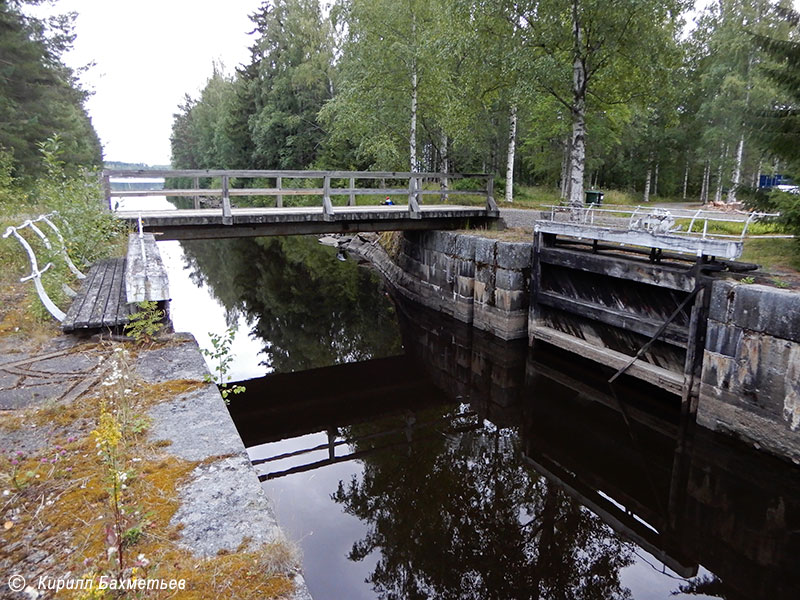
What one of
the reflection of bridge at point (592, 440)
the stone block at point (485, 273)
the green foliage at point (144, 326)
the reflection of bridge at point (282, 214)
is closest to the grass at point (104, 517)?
the green foliage at point (144, 326)

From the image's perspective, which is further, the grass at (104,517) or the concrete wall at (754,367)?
the concrete wall at (754,367)

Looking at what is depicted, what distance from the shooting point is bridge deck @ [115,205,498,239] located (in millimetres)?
12109

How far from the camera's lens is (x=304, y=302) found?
17.8m

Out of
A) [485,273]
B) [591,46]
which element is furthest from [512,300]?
[591,46]

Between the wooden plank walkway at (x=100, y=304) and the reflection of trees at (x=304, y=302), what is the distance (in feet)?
16.0

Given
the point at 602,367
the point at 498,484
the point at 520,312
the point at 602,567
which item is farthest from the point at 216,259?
the point at 602,567

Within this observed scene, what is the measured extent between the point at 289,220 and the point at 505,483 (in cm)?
838

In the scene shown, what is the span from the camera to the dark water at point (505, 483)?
17.6 feet

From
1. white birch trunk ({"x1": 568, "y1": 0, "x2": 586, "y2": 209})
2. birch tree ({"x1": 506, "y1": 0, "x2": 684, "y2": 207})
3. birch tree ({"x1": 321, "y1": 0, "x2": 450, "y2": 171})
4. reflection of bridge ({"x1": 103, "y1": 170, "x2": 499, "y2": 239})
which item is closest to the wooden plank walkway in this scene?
reflection of bridge ({"x1": 103, "y1": 170, "x2": 499, "y2": 239})

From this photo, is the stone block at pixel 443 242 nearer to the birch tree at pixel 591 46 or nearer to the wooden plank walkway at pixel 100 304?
the birch tree at pixel 591 46

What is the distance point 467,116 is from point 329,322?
775 cm

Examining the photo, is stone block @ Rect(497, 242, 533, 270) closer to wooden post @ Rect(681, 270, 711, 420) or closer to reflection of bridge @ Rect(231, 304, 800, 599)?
reflection of bridge @ Rect(231, 304, 800, 599)

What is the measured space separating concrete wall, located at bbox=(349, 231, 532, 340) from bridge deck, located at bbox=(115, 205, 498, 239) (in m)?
0.81

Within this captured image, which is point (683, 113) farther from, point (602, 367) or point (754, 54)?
point (602, 367)
